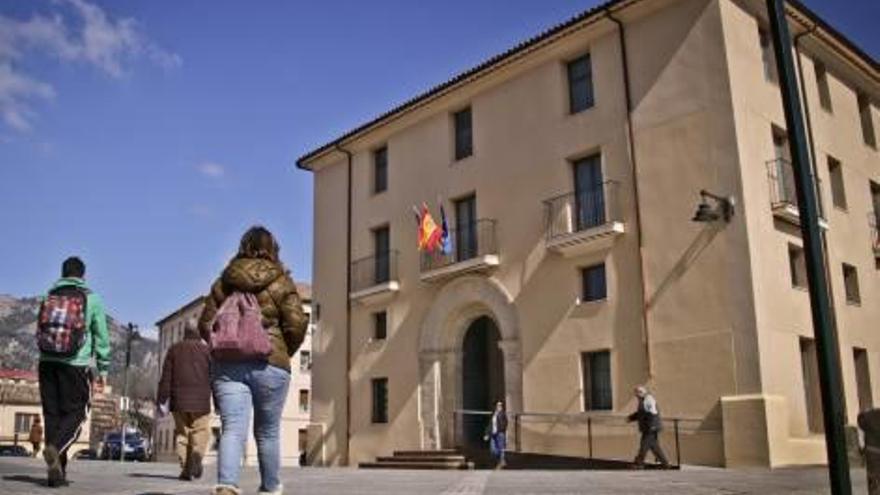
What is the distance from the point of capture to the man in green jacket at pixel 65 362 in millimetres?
7391

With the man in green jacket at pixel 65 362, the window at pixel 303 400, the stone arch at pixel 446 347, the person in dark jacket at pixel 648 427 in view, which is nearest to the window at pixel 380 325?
the stone arch at pixel 446 347

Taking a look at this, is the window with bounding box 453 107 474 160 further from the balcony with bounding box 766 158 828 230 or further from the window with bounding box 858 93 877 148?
the window with bounding box 858 93 877 148

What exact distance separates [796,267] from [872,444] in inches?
543

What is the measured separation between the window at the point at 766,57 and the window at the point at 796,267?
3799 millimetres

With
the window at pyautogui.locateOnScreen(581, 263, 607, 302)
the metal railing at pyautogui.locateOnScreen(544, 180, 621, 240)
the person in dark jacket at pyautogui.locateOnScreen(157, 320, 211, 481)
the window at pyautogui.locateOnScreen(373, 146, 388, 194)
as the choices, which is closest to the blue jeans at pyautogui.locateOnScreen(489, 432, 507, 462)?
the window at pyautogui.locateOnScreen(581, 263, 607, 302)

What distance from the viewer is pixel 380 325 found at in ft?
81.5

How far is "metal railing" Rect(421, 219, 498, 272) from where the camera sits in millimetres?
21344

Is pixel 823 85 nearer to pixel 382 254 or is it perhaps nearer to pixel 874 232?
pixel 874 232

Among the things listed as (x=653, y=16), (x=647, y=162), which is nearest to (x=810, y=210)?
(x=647, y=162)

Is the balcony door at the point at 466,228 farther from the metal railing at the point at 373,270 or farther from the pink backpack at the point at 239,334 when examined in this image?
the pink backpack at the point at 239,334

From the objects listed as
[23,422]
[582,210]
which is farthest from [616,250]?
Result: [23,422]

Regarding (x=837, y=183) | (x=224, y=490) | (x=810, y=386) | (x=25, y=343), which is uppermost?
(x=25, y=343)

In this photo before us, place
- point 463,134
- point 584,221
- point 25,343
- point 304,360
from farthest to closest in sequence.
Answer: point 25,343, point 304,360, point 463,134, point 584,221

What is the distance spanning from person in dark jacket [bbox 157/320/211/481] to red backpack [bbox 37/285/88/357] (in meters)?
2.17
